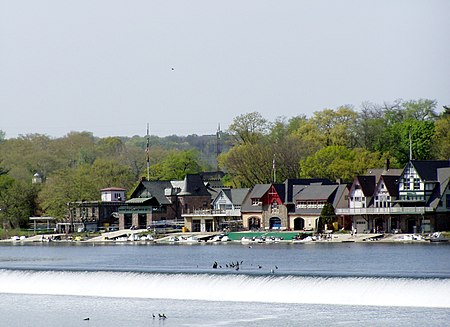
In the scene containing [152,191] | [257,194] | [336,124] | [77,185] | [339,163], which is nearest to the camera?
[257,194]

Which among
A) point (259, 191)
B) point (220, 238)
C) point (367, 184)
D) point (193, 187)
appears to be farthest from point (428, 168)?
point (193, 187)

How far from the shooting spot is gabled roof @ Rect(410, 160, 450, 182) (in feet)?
303

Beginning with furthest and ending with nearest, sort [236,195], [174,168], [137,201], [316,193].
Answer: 1. [174,168]
2. [137,201]
3. [236,195]
4. [316,193]

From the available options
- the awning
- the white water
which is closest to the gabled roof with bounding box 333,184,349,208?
the awning

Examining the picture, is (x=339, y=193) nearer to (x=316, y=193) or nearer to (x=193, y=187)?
(x=316, y=193)

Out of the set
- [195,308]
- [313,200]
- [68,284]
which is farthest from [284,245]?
[195,308]

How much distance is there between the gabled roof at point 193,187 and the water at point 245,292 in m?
41.5

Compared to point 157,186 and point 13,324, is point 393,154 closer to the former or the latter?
point 157,186

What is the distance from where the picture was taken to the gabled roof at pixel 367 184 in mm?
97562

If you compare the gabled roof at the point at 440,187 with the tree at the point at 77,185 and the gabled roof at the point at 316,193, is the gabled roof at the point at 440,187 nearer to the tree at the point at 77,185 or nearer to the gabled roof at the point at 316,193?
the gabled roof at the point at 316,193

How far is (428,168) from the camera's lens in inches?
3659

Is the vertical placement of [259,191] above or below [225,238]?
above

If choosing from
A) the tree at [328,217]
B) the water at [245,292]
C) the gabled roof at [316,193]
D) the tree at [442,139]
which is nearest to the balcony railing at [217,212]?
the gabled roof at [316,193]

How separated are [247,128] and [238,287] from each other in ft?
264
